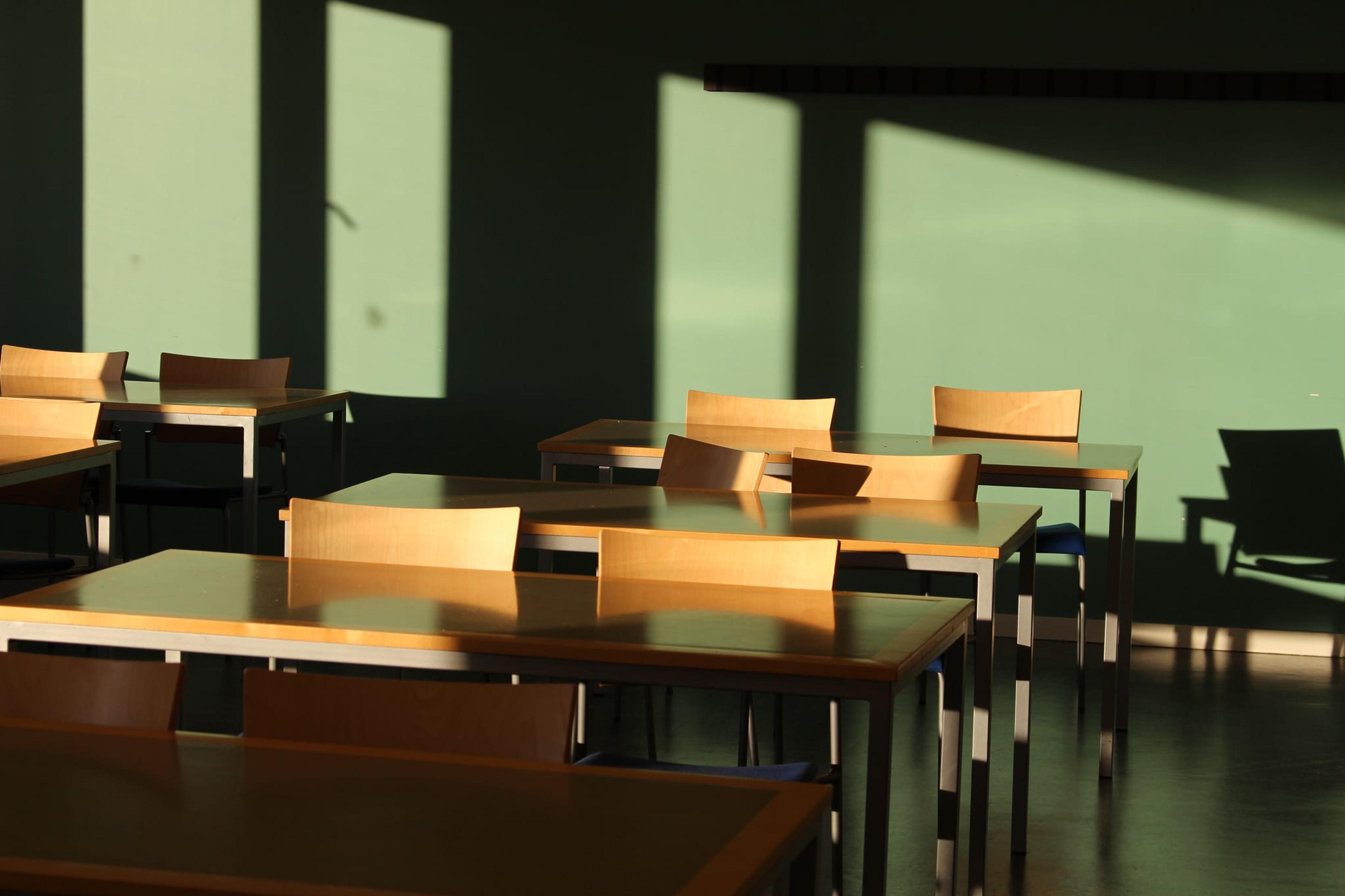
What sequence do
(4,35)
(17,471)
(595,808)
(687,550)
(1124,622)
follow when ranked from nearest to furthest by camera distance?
1. (595,808)
2. (687,550)
3. (17,471)
4. (1124,622)
5. (4,35)

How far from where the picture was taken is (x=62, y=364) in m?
6.04

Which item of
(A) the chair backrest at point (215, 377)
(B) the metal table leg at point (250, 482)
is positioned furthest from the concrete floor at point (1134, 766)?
(A) the chair backrest at point (215, 377)

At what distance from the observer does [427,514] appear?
9.66ft

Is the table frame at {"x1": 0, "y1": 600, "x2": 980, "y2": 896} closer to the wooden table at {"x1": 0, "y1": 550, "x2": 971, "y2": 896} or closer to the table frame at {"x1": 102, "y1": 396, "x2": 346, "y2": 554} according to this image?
the wooden table at {"x1": 0, "y1": 550, "x2": 971, "y2": 896}

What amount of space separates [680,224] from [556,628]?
417cm

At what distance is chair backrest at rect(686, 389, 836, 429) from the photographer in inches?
207

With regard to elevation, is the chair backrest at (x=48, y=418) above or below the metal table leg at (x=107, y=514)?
above

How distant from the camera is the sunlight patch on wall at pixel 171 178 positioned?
21.9 ft

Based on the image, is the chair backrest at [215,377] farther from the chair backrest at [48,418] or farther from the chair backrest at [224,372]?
the chair backrest at [48,418]

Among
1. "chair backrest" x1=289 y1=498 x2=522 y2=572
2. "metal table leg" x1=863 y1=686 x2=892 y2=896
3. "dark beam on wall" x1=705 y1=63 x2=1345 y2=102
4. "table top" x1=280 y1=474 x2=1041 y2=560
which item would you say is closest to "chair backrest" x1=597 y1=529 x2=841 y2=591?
"chair backrest" x1=289 y1=498 x2=522 y2=572

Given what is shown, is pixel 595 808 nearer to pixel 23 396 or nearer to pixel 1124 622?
pixel 1124 622

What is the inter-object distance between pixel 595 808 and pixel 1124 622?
3470mm

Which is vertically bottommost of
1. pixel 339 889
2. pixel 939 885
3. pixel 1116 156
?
pixel 939 885

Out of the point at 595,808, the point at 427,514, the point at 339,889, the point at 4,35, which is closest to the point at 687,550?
the point at 427,514
